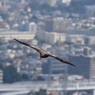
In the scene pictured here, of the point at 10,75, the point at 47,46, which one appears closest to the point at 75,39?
the point at 47,46

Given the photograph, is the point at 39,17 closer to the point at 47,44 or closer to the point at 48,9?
the point at 48,9

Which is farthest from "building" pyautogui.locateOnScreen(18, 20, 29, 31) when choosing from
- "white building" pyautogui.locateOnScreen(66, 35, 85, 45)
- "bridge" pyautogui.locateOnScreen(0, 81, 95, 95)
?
"bridge" pyautogui.locateOnScreen(0, 81, 95, 95)

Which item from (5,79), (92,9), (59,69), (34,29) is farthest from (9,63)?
(92,9)

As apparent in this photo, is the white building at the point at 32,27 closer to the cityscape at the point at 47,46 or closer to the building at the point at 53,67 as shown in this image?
the cityscape at the point at 47,46

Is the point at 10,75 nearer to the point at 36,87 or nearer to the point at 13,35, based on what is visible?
the point at 36,87

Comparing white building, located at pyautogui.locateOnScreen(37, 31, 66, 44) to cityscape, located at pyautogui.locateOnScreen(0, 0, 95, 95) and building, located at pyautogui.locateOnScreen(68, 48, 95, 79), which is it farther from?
building, located at pyautogui.locateOnScreen(68, 48, 95, 79)

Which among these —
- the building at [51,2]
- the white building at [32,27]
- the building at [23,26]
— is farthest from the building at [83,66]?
the building at [51,2]
